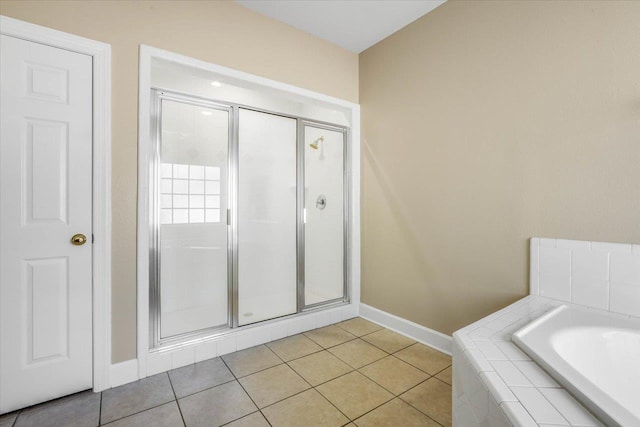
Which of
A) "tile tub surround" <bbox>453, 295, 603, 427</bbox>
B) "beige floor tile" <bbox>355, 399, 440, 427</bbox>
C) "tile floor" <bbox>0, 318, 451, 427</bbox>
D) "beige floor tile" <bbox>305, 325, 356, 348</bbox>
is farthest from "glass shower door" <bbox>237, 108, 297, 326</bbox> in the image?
"tile tub surround" <bbox>453, 295, 603, 427</bbox>

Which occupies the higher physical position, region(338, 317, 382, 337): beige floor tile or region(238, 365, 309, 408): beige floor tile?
region(338, 317, 382, 337): beige floor tile

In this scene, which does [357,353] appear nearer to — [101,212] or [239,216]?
[239,216]

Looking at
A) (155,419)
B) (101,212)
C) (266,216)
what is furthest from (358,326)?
(101,212)

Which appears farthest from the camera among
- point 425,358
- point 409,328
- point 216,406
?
point 409,328

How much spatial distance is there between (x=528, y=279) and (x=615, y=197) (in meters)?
0.63

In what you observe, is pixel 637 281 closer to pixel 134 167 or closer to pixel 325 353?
pixel 325 353

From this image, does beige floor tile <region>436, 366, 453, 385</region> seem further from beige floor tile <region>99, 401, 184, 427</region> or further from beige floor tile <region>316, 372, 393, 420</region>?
beige floor tile <region>99, 401, 184, 427</region>

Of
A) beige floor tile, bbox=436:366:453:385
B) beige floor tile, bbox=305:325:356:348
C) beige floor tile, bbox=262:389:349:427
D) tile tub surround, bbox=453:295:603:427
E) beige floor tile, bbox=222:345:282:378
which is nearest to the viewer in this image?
tile tub surround, bbox=453:295:603:427

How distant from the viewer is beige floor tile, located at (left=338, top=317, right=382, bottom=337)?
8.91 feet

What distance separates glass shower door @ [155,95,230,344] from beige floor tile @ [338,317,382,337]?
112cm

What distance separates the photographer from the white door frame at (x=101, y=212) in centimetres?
179

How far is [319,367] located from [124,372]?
1261 mm

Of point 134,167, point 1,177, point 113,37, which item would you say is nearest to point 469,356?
point 134,167

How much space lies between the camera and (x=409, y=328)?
2570 millimetres
